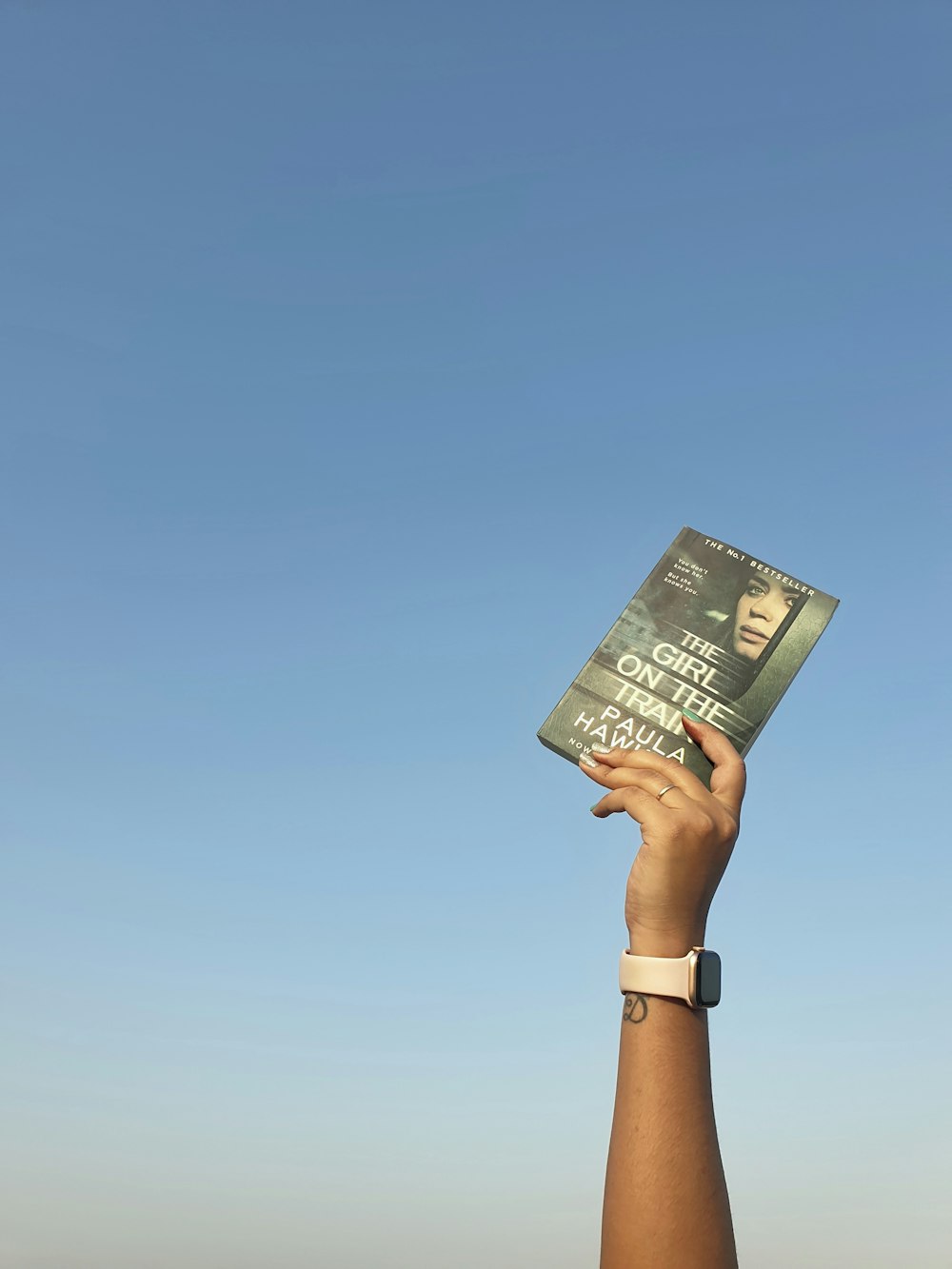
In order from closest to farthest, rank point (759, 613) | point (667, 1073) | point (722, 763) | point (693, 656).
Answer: point (667, 1073)
point (722, 763)
point (693, 656)
point (759, 613)

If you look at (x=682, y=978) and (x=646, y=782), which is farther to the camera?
(x=646, y=782)

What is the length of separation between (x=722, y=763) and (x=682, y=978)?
1679 millimetres

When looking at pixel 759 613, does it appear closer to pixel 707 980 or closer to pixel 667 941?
pixel 667 941

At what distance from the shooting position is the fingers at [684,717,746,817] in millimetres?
6391

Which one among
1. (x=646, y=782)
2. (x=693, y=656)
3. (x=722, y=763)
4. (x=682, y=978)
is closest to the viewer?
(x=682, y=978)

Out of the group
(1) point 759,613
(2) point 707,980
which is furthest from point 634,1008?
(1) point 759,613

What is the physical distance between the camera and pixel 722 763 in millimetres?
6758

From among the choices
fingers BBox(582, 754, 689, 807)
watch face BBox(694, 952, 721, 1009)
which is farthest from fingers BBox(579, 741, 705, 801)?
watch face BBox(694, 952, 721, 1009)

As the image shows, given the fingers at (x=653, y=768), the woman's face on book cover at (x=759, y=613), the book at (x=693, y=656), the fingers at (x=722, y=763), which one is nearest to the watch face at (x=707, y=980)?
the fingers at (x=653, y=768)

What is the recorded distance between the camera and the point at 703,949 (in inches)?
217

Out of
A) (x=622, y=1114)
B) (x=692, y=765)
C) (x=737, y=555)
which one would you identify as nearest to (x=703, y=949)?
(x=622, y=1114)

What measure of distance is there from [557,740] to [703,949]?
2219 millimetres

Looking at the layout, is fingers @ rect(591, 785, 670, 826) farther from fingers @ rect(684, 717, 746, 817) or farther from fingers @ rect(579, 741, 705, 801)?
fingers @ rect(684, 717, 746, 817)

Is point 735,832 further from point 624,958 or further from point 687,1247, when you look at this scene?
point 687,1247
